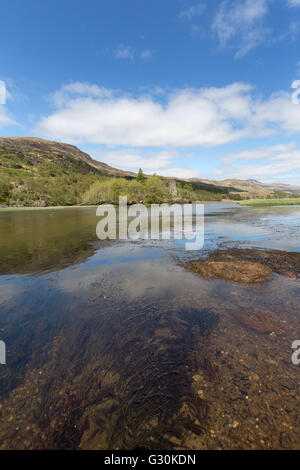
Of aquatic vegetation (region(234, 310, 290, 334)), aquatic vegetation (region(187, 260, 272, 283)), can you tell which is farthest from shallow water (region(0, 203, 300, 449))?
aquatic vegetation (region(187, 260, 272, 283))

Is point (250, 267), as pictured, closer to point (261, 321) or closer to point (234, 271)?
point (234, 271)

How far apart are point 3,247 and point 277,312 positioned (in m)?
20.3

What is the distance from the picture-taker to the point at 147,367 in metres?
4.45

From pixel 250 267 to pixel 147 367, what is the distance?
25.1 feet

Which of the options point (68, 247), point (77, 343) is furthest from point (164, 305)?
point (68, 247)

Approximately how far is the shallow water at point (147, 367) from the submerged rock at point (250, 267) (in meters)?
0.70

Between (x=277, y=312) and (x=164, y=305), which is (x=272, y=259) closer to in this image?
(x=277, y=312)

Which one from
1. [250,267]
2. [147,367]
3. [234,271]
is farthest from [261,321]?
[250,267]

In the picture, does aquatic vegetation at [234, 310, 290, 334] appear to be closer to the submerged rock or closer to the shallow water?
the shallow water

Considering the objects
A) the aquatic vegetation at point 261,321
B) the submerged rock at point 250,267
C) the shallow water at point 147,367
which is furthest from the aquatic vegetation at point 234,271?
the aquatic vegetation at point 261,321

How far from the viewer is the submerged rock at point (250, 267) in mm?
9219

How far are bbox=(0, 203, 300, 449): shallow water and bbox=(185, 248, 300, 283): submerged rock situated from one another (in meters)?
0.70
